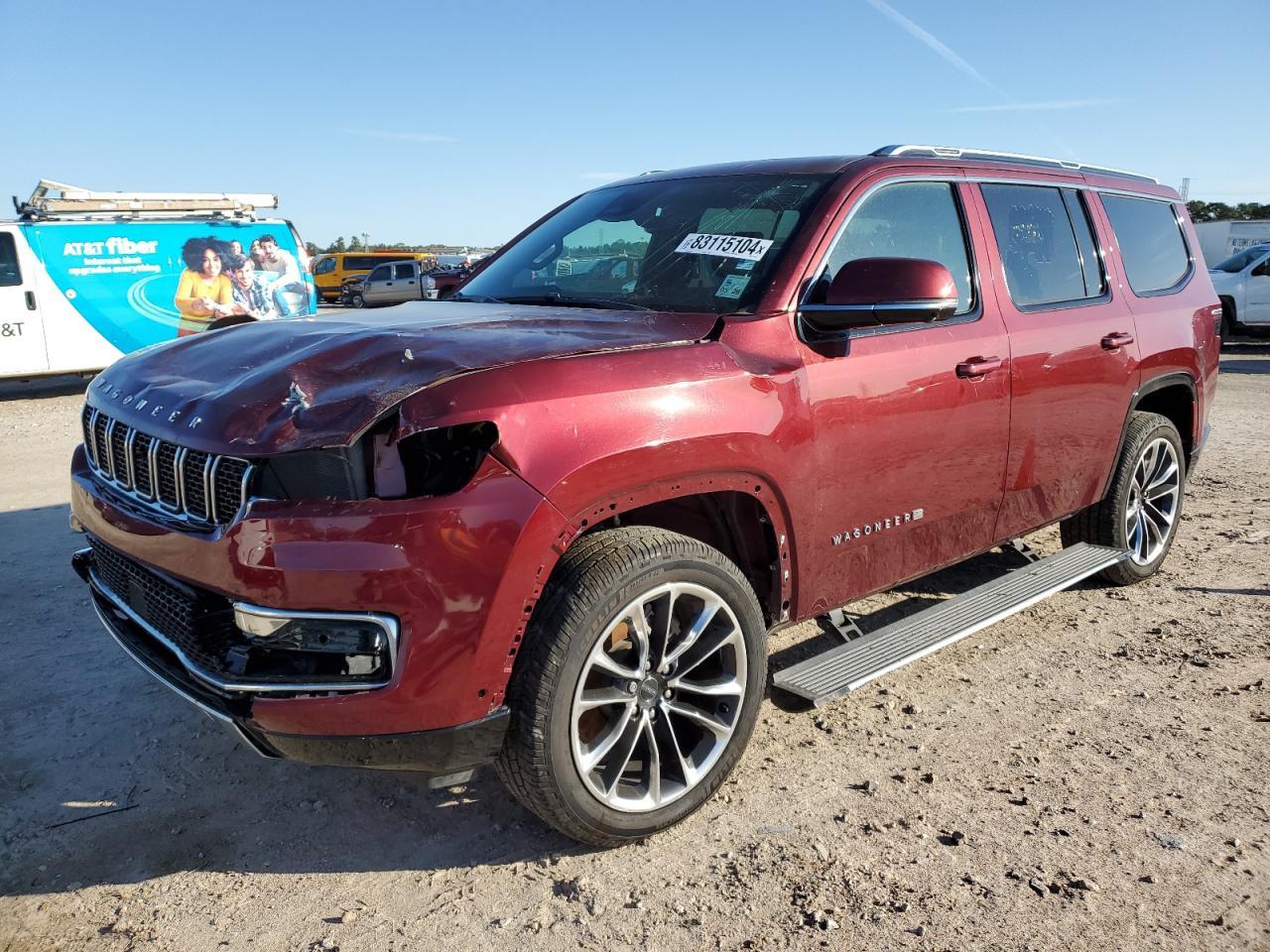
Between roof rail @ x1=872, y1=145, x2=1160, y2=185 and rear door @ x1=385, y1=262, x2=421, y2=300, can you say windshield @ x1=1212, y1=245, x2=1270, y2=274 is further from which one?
rear door @ x1=385, y1=262, x2=421, y2=300

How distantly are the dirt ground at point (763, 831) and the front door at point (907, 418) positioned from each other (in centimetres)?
64

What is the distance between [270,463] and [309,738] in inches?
27.4

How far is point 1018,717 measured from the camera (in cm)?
357

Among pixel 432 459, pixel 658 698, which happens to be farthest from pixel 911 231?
pixel 432 459

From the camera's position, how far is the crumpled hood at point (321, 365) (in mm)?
2344

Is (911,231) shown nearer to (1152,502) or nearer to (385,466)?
(385,466)

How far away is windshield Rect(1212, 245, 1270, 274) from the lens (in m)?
17.8

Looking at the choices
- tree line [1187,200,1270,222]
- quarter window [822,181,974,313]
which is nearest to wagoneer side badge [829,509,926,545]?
quarter window [822,181,974,313]

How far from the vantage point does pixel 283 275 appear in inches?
612

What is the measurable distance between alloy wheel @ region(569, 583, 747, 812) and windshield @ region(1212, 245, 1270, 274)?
62.4 ft

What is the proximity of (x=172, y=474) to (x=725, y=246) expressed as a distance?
1954 mm

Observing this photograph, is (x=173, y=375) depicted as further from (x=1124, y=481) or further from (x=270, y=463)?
(x=1124, y=481)

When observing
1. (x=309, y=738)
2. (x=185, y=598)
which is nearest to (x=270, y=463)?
(x=185, y=598)

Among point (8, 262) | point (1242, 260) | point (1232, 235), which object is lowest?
point (8, 262)
